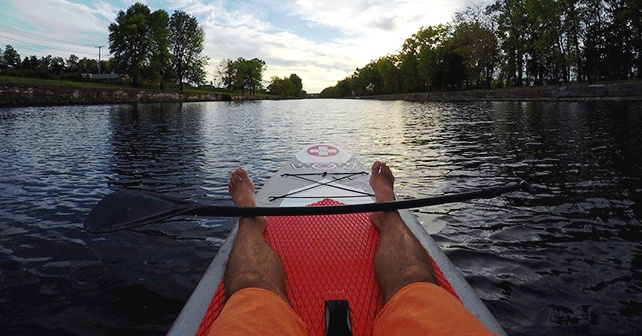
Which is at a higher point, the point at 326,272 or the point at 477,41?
the point at 477,41

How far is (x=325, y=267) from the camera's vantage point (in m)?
2.59

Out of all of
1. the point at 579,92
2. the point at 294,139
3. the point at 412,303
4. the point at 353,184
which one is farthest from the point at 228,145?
the point at 579,92

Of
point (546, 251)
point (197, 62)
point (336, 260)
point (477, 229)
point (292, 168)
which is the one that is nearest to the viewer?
point (336, 260)

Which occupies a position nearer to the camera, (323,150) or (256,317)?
(256,317)

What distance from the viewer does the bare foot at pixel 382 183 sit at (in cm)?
348

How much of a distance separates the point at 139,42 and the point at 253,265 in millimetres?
62845

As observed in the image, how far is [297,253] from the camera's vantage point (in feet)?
9.14

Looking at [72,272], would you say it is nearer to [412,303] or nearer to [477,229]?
[412,303]

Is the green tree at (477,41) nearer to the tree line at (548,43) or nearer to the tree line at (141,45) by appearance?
the tree line at (548,43)

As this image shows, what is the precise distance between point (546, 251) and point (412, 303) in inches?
119

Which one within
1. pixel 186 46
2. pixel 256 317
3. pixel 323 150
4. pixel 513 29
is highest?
pixel 186 46

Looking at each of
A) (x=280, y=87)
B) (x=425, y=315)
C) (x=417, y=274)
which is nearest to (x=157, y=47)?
(x=417, y=274)

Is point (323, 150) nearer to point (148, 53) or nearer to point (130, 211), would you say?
point (130, 211)

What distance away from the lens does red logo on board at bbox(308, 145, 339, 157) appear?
20.8 feet
